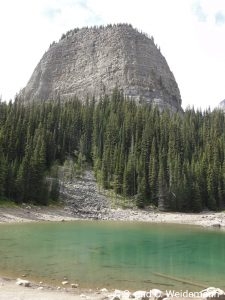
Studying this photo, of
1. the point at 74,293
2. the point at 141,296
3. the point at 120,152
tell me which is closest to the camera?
the point at 141,296

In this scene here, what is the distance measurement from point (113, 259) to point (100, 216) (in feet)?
157

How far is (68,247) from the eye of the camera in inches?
1367

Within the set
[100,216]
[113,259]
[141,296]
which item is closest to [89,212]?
[100,216]

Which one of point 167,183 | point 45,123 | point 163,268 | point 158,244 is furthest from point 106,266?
point 45,123

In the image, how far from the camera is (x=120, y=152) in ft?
378

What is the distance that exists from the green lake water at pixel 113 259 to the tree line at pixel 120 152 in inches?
1630

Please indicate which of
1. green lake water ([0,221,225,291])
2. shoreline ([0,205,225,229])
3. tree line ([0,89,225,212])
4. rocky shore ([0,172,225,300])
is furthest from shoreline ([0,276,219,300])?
tree line ([0,89,225,212])

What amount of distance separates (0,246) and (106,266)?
442 inches

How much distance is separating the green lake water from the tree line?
41.4m

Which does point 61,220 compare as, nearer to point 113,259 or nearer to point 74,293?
point 113,259

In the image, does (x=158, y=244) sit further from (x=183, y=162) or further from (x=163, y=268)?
(x=183, y=162)

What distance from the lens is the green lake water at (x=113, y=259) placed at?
22484mm

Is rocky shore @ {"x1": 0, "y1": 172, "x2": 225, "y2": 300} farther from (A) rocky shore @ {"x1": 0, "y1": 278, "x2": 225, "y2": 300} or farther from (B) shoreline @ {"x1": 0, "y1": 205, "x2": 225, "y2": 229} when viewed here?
(A) rocky shore @ {"x1": 0, "y1": 278, "x2": 225, "y2": 300}

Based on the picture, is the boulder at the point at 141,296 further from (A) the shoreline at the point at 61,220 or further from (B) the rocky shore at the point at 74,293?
(A) the shoreline at the point at 61,220
